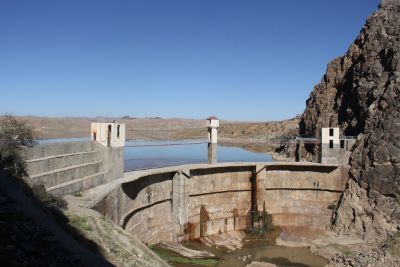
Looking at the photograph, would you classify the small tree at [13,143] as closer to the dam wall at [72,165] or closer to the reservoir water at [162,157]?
the dam wall at [72,165]

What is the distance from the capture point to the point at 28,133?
12.7 metres

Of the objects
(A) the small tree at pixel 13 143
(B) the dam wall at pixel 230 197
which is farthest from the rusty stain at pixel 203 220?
(A) the small tree at pixel 13 143

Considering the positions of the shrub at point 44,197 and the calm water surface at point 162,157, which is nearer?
the shrub at point 44,197

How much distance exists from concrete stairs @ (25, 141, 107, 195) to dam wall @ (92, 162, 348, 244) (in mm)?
3298

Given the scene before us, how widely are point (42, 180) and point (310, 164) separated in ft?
62.6

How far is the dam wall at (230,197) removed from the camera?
72.1ft

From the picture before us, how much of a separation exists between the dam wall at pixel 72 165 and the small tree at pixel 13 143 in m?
0.36

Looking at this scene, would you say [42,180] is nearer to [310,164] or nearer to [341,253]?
[341,253]

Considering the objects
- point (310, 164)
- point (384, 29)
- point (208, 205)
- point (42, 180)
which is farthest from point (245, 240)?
point (384, 29)

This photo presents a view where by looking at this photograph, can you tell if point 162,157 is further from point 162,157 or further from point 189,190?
point 189,190

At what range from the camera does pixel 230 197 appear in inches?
1052

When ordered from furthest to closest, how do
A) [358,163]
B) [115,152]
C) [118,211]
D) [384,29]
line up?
[384,29] < [358,163] < [115,152] < [118,211]

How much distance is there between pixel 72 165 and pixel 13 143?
4148mm

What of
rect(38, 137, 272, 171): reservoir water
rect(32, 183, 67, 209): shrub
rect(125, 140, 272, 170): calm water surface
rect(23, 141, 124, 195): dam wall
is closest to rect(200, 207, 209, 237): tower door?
rect(38, 137, 272, 171): reservoir water
